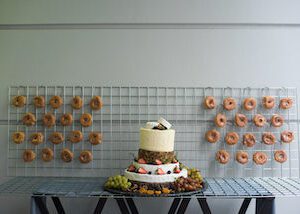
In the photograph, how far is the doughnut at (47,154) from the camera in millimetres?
2588

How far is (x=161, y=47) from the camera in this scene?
268 centimetres

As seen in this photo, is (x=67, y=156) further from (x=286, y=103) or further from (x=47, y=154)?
(x=286, y=103)

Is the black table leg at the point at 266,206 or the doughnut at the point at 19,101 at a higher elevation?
the doughnut at the point at 19,101

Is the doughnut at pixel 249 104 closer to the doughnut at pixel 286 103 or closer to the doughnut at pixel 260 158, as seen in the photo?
the doughnut at pixel 286 103

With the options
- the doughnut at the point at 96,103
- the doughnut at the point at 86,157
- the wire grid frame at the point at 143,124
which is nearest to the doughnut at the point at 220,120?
the wire grid frame at the point at 143,124

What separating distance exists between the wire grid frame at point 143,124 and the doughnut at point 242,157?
0.06 m

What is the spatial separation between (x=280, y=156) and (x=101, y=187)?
1.38 metres

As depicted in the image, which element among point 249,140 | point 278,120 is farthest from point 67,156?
point 278,120

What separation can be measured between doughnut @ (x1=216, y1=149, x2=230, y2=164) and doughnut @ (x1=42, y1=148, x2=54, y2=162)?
1281mm

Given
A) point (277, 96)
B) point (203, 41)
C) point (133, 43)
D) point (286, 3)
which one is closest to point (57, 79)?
point (133, 43)

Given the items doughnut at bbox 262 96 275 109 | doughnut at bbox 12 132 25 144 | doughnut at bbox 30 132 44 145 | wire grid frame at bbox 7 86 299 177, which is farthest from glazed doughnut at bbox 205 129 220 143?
doughnut at bbox 12 132 25 144

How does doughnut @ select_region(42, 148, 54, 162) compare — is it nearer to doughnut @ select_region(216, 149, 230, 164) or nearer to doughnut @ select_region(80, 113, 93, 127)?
doughnut @ select_region(80, 113, 93, 127)

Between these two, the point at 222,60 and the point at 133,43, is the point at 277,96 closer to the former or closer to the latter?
the point at 222,60

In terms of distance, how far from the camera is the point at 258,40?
8.79 ft
